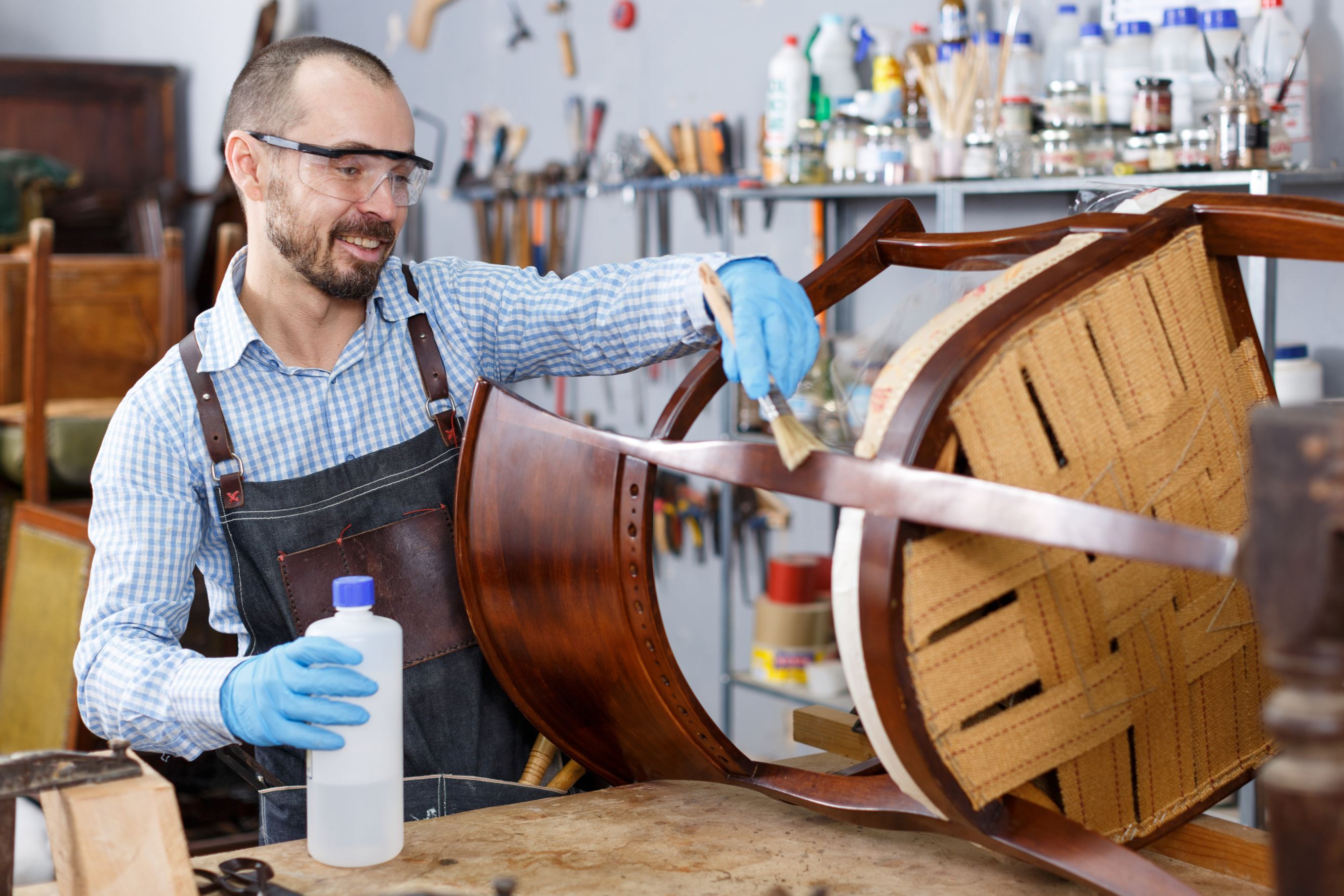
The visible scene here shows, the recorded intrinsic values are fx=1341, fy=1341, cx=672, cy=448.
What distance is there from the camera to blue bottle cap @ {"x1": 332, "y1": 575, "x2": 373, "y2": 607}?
4.39ft

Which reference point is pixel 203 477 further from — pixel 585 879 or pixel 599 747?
pixel 585 879

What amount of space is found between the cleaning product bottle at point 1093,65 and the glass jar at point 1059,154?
0.09 m

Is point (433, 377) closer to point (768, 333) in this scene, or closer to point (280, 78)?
point (280, 78)

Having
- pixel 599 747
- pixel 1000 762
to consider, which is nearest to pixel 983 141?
pixel 599 747

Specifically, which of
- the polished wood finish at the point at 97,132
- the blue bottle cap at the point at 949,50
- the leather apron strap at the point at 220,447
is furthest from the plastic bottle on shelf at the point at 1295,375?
the polished wood finish at the point at 97,132

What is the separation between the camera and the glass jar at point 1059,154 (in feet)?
9.29

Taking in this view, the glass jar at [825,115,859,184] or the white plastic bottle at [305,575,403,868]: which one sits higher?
the glass jar at [825,115,859,184]

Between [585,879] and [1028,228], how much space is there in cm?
82

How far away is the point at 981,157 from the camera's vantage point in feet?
9.84

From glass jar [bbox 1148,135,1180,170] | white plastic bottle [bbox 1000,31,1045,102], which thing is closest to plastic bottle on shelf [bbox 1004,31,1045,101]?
white plastic bottle [bbox 1000,31,1045,102]

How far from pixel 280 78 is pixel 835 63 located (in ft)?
6.76

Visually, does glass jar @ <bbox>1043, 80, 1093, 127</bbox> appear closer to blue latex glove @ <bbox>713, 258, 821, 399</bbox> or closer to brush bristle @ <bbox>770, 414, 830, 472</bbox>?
blue latex glove @ <bbox>713, 258, 821, 399</bbox>

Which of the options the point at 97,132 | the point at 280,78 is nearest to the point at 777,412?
the point at 280,78

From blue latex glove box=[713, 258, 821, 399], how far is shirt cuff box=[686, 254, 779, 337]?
8 cm
